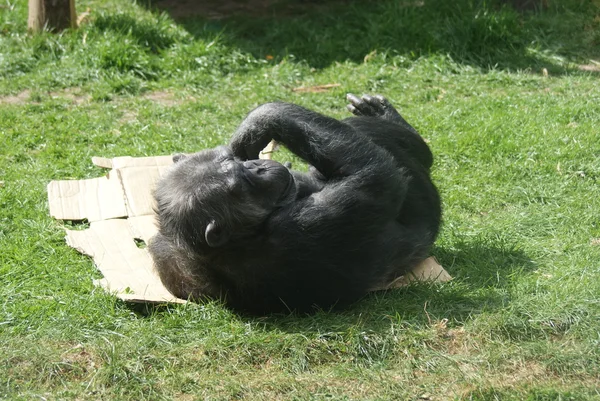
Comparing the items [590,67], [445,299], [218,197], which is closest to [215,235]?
[218,197]

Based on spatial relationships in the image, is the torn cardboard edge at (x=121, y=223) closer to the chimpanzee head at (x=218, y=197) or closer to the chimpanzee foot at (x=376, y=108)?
the chimpanzee head at (x=218, y=197)

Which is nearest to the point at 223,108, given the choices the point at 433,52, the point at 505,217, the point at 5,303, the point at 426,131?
the point at 426,131

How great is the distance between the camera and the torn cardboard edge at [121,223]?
6.05 meters

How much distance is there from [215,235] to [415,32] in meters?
7.11

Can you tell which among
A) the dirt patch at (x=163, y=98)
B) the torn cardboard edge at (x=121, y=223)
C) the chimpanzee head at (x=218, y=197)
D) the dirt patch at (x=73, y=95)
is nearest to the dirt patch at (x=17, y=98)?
the dirt patch at (x=73, y=95)

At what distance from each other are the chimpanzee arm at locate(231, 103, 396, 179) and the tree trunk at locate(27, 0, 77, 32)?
256 inches

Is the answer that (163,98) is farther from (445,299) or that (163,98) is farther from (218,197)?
(445,299)

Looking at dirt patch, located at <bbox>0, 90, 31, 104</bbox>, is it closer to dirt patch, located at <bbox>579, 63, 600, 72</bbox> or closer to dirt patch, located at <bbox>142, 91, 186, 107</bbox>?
dirt patch, located at <bbox>142, 91, 186, 107</bbox>

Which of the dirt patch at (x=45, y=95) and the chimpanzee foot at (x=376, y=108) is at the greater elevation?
the chimpanzee foot at (x=376, y=108)

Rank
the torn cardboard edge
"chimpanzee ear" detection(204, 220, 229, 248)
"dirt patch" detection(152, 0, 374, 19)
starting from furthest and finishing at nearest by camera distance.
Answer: "dirt patch" detection(152, 0, 374, 19) → the torn cardboard edge → "chimpanzee ear" detection(204, 220, 229, 248)

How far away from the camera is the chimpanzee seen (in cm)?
541

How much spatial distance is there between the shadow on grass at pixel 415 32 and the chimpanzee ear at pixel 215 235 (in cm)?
631

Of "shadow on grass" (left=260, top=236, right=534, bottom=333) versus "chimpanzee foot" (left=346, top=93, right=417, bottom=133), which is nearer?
"shadow on grass" (left=260, top=236, right=534, bottom=333)

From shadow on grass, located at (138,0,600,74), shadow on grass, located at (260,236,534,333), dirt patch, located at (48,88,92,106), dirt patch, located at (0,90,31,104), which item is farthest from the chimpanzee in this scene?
shadow on grass, located at (138,0,600,74)
